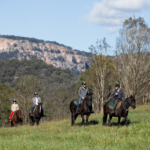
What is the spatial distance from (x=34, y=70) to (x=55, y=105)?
97417 mm

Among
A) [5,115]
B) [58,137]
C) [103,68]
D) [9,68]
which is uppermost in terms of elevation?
[9,68]

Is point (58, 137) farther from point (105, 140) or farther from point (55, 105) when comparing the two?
point (55, 105)

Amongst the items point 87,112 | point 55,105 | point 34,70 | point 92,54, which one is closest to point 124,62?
point 92,54

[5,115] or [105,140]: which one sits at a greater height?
[105,140]

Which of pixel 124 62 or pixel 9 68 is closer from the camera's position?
pixel 124 62

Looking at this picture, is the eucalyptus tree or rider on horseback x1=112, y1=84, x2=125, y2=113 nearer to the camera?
rider on horseback x1=112, y1=84, x2=125, y2=113

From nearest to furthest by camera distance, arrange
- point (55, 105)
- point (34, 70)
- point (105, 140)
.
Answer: point (105, 140)
point (55, 105)
point (34, 70)

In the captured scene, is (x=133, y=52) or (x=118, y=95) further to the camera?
(x=133, y=52)

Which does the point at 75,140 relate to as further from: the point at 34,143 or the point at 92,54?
the point at 92,54

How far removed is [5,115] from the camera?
58.8 m

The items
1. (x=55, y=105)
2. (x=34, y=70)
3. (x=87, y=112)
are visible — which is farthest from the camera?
Result: (x=34, y=70)

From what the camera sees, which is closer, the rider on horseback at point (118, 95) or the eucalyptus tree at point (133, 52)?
the rider on horseback at point (118, 95)

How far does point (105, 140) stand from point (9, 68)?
175 meters

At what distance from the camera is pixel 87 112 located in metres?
15.4
